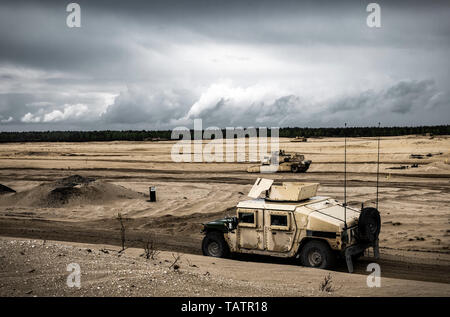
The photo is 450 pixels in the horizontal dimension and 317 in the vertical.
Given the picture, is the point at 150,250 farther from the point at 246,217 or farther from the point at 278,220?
the point at 278,220

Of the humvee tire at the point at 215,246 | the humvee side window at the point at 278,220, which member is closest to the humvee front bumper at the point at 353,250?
the humvee side window at the point at 278,220

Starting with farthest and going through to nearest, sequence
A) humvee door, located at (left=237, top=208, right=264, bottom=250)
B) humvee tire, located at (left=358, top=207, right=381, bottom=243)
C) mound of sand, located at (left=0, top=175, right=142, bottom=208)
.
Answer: mound of sand, located at (left=0, top=175, right=142, bottom=208) → humvee door, located at (left=237, top=208, right=264, bottom=250) → humvee tire, located at (left=358, top=207, right=381, bottom=243)

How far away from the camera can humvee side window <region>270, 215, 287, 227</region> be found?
11945mm

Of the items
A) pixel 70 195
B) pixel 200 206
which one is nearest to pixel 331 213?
pixel 200 206

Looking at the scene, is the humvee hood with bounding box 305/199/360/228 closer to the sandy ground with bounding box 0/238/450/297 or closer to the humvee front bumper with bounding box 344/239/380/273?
the humvee front bumper with bounding box 344/239/380/273

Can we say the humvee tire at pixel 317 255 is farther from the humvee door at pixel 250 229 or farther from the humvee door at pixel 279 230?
the humvee door at pixel 250 229

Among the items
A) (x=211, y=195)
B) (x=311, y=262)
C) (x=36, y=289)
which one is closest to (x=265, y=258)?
(x=311, y=262)

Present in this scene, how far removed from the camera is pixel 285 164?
127 ft

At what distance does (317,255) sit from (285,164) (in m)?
27.2

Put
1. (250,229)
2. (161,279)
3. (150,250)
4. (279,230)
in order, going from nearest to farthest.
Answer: (161,279)
(279,230)
(250,229)
(150,250)

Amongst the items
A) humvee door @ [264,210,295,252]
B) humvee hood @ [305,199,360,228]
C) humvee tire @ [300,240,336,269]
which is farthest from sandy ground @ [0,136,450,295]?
humvee door @ [264,210,295,252]

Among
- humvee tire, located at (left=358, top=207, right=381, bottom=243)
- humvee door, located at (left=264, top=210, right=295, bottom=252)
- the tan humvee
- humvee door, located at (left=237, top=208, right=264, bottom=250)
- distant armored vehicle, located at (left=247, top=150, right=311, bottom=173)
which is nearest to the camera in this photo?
the tan humvee

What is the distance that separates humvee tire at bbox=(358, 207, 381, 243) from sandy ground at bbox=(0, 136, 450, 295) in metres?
1.17

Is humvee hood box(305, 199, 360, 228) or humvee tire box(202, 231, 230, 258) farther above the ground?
humvee hood box(305, 199, 360, 228)
